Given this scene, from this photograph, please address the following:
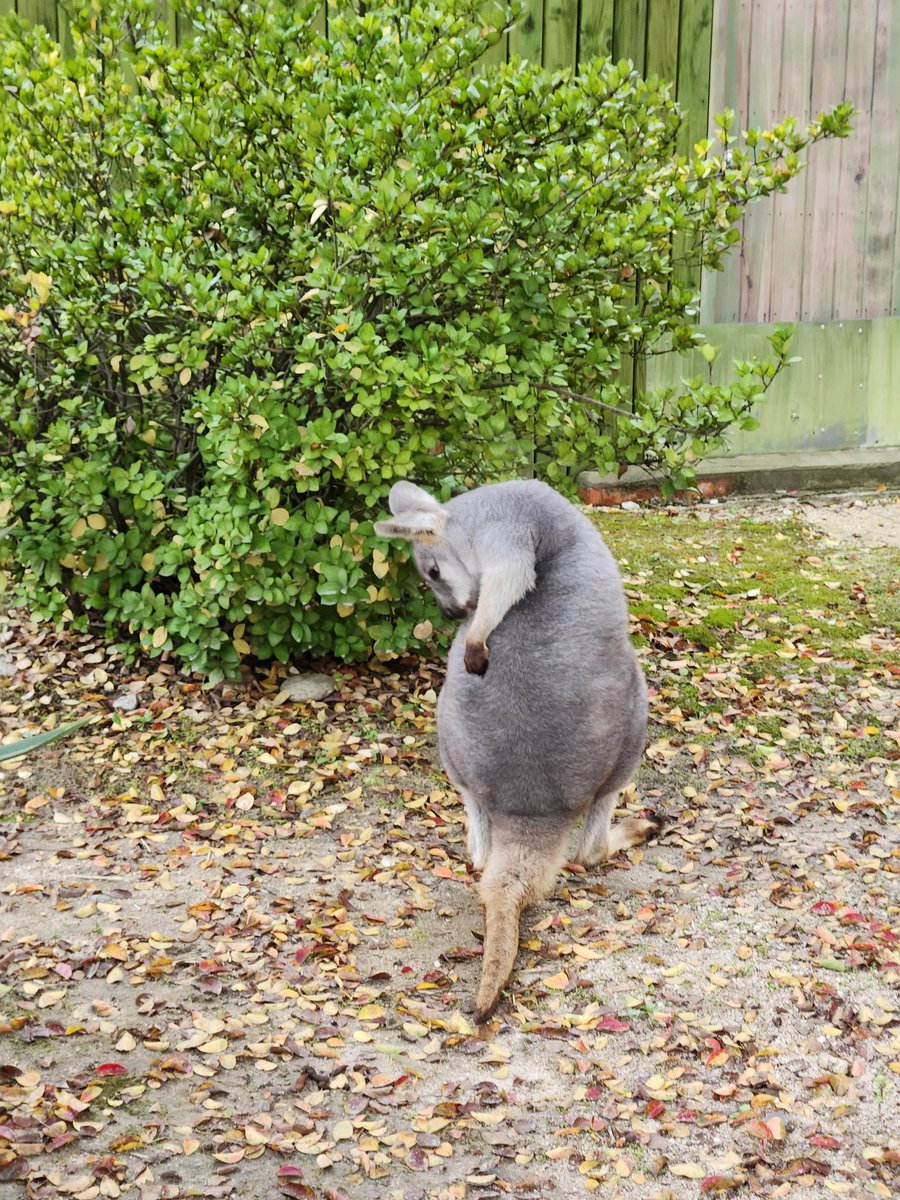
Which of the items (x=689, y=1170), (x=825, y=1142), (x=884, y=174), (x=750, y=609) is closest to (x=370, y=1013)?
(x=689, y=1170)

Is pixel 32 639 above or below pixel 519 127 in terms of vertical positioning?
below

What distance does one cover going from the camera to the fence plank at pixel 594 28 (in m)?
7.69

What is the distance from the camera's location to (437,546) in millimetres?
4070

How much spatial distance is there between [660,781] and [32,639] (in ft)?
9.58

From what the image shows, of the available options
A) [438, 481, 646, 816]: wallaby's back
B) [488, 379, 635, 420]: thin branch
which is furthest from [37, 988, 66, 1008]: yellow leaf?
[488, 379, 635, 420]: thin branch

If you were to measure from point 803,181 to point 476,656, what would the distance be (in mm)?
5874

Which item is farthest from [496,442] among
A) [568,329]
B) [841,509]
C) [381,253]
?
[841,509]

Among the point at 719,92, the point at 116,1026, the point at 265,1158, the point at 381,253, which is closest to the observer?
the point at 265,1158

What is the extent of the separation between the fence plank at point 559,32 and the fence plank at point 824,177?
1662 millimetres

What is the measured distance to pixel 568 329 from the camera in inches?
199

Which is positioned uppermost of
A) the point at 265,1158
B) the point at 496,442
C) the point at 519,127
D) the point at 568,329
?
the point at 519,127

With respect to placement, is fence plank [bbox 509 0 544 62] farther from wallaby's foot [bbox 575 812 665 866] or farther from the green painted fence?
wallaby's foot [bbox 575 812 665 866]

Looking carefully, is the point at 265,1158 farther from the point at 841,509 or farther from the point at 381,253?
the point at 841,509

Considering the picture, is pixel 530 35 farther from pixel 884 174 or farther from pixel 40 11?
pixel 40 11
